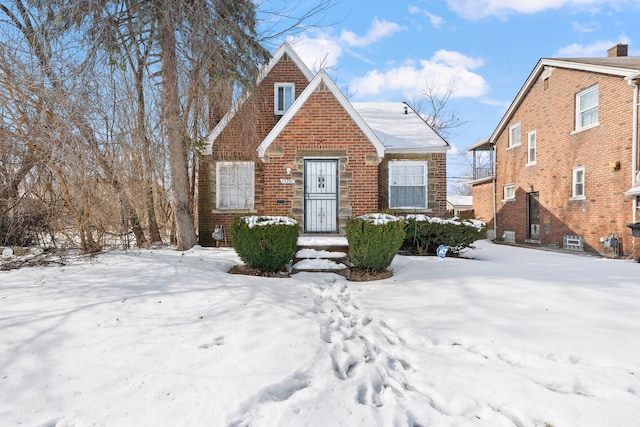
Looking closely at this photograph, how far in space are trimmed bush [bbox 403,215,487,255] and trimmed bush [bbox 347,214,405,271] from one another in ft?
7.63

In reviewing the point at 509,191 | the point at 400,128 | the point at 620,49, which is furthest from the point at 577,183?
the point at 620,49

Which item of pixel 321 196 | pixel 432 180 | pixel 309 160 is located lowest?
pixel 321 196

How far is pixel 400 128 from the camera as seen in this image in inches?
474

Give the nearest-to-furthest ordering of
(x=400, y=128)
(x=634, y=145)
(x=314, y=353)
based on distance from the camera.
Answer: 1. (x=314, y=353)
2. (x=634, y=145)
3. (x=400, y=128)

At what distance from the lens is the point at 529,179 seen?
15789 millimetres

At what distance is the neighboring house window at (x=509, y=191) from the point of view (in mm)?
17342

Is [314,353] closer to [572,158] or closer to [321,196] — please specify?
[321,196]

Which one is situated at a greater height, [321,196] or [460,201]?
[460,201]

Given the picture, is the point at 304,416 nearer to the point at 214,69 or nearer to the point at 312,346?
the point at 312,346

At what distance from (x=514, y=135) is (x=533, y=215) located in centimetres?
456

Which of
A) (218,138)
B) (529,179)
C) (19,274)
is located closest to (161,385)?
(19,274)

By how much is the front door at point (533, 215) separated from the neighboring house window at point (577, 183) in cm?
210

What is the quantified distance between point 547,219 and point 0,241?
61.1ft

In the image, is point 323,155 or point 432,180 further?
point 432,180
